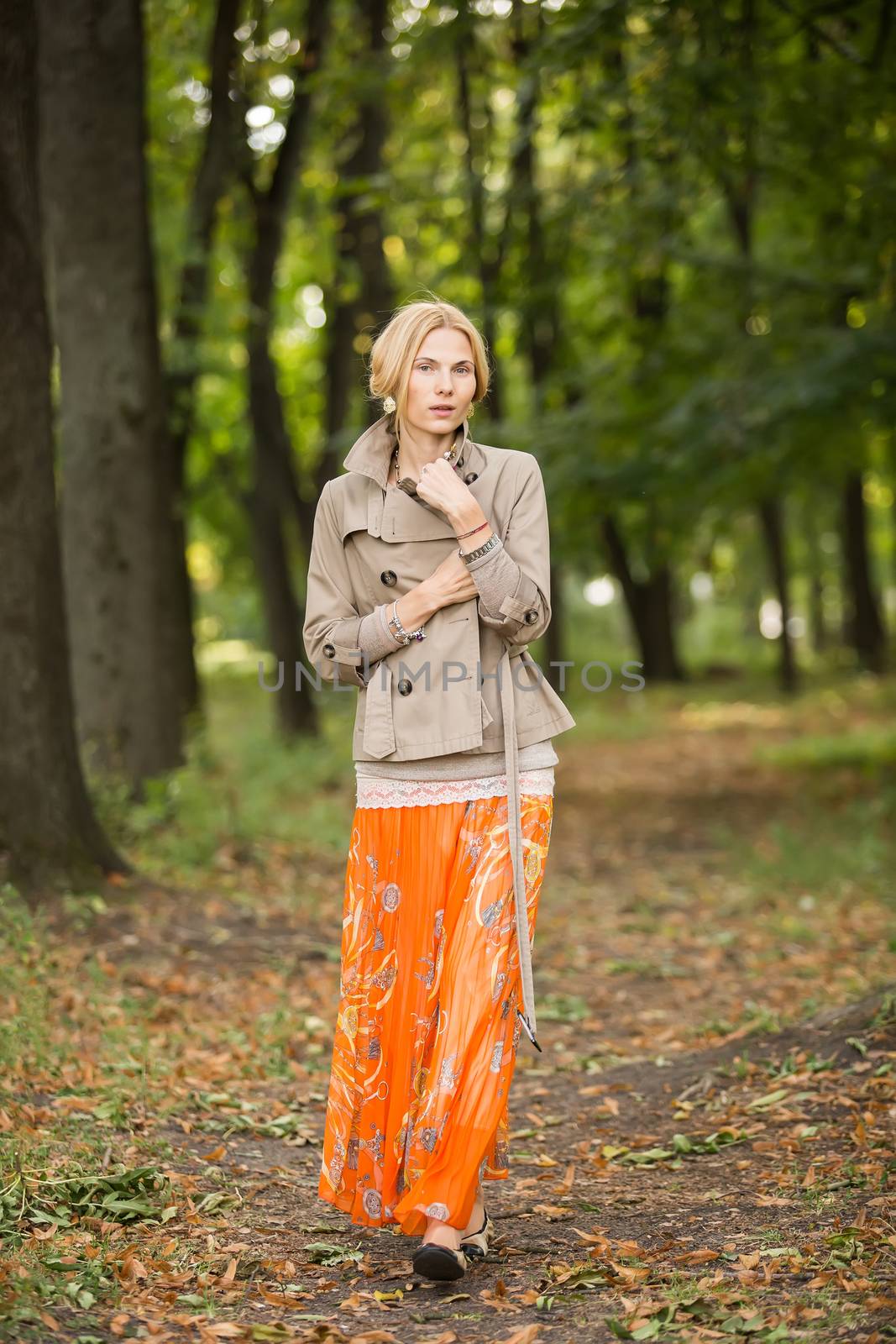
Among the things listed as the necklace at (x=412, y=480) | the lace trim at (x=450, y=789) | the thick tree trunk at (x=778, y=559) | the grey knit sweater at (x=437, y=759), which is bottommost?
the lace trim at (x=450, y=789)

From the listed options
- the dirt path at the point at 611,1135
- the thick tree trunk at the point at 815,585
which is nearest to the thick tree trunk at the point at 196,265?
the dirt path at the point at 611,1135

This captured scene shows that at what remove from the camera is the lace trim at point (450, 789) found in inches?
154

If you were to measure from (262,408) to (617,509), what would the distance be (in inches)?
177

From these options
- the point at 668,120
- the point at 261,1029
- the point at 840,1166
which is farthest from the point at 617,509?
the point at 840,1166

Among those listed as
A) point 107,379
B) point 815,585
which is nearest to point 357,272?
point 107,379

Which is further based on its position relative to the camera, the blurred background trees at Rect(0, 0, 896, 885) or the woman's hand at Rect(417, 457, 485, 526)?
the blurred background trees at Rect(0, 0, 896, 885)

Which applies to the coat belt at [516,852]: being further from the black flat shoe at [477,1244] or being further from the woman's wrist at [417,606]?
the black flat shoe at [477,1244]

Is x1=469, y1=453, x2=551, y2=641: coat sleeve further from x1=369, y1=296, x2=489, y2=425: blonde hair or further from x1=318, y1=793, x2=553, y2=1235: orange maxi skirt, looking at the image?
x1=318, y1=793, x2=553, y2=1235: orange maxi skirt

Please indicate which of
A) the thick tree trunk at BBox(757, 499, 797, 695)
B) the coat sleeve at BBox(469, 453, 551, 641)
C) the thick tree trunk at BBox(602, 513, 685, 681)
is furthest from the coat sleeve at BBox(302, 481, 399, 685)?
the thick tree trunk at BBox(602, 513, 685, 681)

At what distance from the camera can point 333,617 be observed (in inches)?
158

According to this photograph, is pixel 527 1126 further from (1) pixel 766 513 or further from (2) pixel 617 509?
(1) pixel 766 513

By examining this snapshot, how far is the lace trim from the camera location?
154 inches

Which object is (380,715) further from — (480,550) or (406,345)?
(406,345)

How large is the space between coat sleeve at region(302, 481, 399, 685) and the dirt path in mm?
1684
